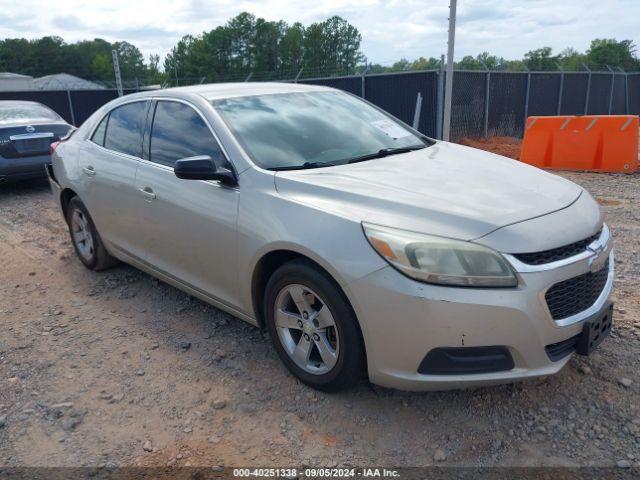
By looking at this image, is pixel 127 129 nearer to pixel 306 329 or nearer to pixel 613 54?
pixel 306 329

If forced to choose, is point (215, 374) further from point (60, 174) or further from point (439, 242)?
point (60, 174)

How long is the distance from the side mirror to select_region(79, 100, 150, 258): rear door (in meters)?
0.95

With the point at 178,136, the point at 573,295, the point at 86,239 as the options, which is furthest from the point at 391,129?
the point at 86,239

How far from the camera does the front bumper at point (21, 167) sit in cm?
812

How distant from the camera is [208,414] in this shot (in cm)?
292

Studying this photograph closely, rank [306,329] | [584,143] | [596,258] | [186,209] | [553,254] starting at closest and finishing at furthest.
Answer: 1. [553,254]
2. [596,258]
3. [306,329]
4. [186,209]
5. [584,143]

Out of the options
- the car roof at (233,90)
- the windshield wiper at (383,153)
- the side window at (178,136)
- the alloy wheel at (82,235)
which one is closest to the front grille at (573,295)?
the windshield wiper at (383,153)

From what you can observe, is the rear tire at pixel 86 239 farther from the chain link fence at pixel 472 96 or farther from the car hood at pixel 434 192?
the chain link fence at pixel 472 96

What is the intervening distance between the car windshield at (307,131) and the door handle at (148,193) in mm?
752

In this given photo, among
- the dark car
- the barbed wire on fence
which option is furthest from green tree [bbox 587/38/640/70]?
the dark car

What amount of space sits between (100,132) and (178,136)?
52.6 inches

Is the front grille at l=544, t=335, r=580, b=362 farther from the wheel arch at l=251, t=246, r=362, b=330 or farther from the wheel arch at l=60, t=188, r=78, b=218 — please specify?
the wheel arch at l=60, t=188, r=78, b=218

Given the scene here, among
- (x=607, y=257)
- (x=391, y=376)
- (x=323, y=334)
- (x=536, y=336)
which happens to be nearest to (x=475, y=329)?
(x=536, y=336)

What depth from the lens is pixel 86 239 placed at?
5023 millimetres
